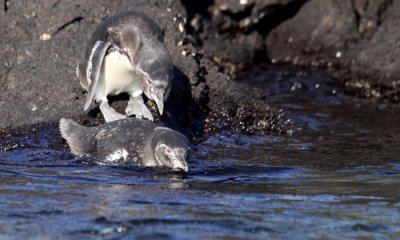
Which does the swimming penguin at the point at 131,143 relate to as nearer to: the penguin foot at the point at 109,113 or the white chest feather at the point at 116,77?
the penguin foot at the point at 109,113

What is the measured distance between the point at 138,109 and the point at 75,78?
971 millimetres

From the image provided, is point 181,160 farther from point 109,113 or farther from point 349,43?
point 349,43

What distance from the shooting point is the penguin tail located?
9047mm

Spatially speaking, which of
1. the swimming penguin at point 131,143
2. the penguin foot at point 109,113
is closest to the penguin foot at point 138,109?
the penguin foot at point 109,113

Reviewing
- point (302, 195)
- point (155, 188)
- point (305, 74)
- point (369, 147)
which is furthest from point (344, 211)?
point (305, 74)

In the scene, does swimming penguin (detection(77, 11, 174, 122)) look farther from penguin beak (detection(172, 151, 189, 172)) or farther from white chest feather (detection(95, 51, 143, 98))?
penguin beak (detection(172, 151, 189, 172))

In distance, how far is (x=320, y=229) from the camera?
690 cm

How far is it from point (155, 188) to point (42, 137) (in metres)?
2.18

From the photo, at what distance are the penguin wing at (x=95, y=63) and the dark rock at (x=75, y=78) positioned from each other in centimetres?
46

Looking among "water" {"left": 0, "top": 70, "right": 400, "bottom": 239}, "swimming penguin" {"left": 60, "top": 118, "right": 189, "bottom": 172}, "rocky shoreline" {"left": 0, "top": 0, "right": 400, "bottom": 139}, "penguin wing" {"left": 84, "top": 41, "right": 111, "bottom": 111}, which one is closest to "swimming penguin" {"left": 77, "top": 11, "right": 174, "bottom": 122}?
"penguin wing" {"left": 84, "top": 41, "right": 111, "bottom": 111}

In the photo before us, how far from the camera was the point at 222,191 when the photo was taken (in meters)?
8.01

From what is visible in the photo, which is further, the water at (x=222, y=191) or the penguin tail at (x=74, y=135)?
the penguin tail at (x=74, y=135)

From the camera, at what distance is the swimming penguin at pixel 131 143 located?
8367 millimetres

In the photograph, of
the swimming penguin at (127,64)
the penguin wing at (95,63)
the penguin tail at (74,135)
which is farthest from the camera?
the penguin wing at (95,63)
